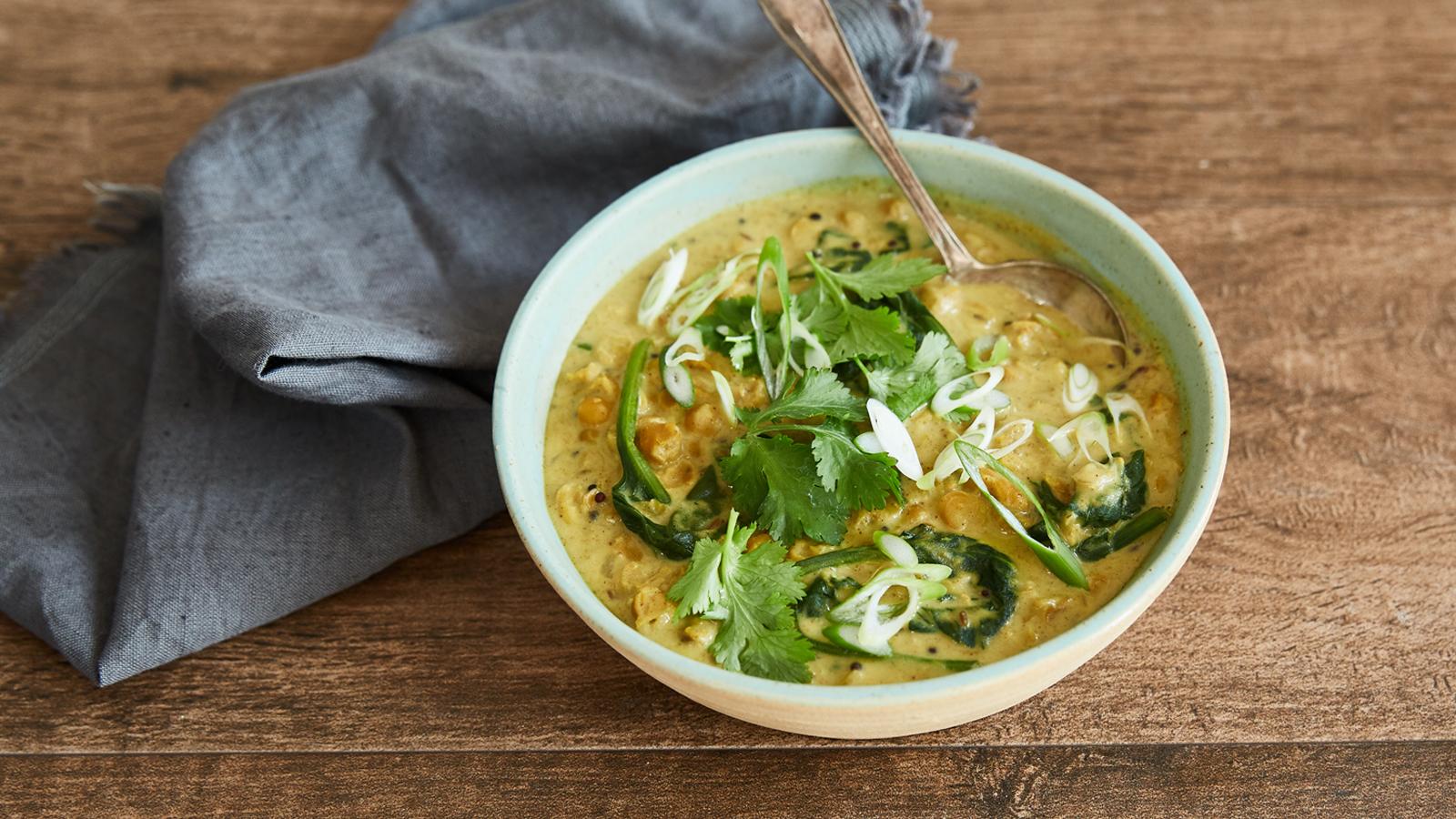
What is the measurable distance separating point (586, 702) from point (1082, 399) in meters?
1.28

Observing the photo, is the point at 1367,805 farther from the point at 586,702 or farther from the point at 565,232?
the point at 565,232

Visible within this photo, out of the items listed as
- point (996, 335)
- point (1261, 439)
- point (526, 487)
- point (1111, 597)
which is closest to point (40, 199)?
point (526, 487)

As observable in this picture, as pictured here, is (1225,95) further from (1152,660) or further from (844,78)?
(1152,660)

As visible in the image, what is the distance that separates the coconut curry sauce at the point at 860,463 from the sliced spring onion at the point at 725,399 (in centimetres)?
1

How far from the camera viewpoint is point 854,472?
2668 millimetres

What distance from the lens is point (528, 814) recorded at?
2715 millimetres

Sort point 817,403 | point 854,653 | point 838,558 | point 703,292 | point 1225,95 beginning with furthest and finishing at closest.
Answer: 1. point 1225,95
2. point 703,292
3. point 817,403
4. point 838,558
5. point 854,653

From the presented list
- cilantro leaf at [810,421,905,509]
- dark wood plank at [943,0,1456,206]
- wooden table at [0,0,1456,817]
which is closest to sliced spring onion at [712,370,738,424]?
cilantro leaf at [810,421,905,509]

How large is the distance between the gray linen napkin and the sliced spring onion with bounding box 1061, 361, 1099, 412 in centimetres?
98

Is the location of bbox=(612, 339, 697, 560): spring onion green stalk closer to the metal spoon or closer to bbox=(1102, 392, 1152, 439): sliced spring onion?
the metal spoon

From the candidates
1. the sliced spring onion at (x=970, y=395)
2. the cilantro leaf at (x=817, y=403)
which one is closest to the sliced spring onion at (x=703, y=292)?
the cilantro leaf at (x=817, y=403)

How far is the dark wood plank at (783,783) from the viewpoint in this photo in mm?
2662

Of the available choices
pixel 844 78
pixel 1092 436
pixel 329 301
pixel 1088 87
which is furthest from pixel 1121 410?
pixel 329 301

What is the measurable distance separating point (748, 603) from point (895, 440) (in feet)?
1.58
